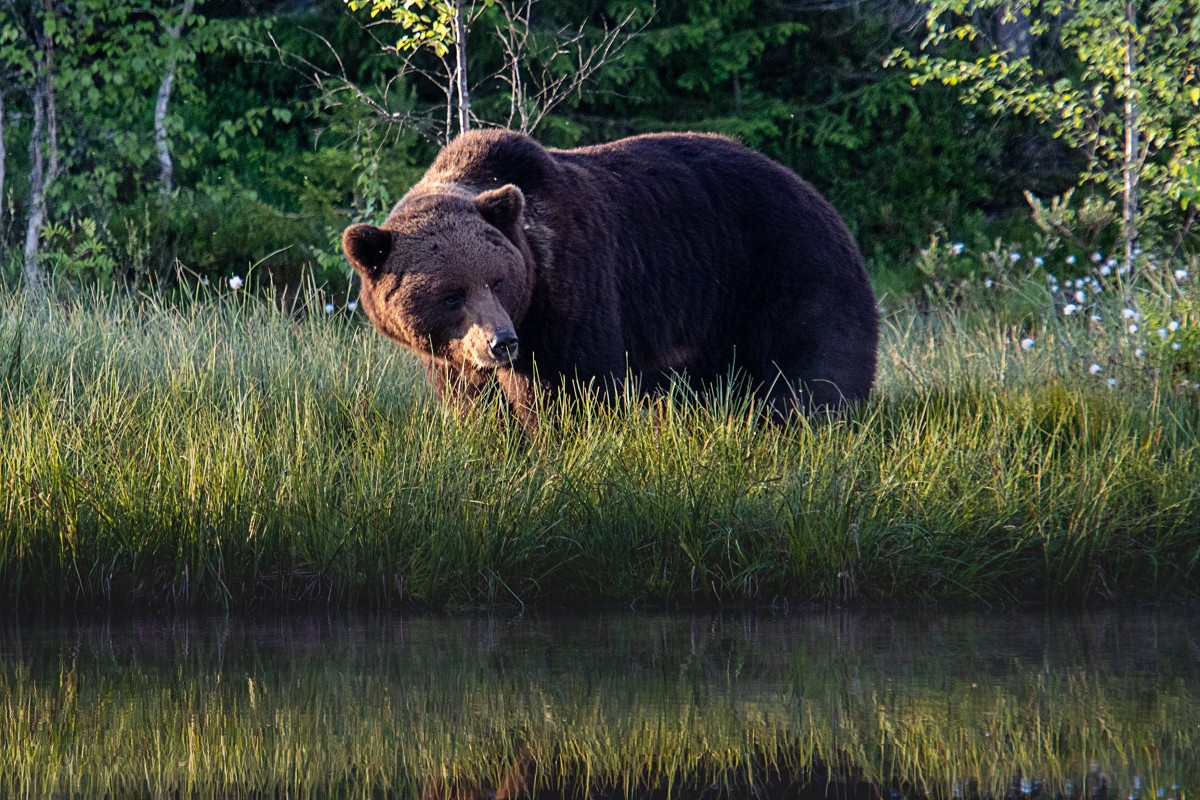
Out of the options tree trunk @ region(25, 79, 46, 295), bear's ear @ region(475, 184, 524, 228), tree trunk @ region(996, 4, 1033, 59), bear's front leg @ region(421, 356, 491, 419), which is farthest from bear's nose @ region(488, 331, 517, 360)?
tree trunk @ region(996, 4, 1033, 59)

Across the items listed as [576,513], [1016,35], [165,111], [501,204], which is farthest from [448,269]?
[1016,35]

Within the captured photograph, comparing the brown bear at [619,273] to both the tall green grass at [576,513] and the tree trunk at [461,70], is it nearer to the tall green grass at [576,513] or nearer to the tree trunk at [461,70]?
the tall green grass at [576,513]

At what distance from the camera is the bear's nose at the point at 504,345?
17.1 feet

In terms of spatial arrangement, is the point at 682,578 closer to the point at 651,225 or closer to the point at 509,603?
the point at 509,603

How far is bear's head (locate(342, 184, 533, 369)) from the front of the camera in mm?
5453

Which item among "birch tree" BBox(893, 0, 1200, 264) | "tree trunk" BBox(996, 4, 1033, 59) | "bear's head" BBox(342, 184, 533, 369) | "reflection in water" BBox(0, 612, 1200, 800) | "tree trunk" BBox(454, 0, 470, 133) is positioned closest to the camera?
"reflection in water" BBox(0, 612, 1200, 800)

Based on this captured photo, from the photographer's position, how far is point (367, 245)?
559 centimetres

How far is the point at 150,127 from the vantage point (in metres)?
15.1

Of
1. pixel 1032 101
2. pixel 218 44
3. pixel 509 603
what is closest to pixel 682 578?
pixel 509 603

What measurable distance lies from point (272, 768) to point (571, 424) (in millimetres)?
2520

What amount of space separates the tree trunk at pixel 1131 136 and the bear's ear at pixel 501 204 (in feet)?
18.8

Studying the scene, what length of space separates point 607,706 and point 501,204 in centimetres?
248

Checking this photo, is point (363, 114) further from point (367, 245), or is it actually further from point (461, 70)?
point (367, 245)

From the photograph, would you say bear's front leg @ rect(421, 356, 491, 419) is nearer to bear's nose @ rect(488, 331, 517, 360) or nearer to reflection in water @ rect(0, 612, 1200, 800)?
bear's nose @ rect(488, 331, 517, 360)
